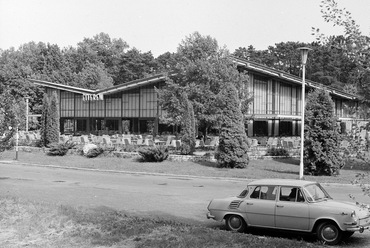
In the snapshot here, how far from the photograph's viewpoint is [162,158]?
28.9 meters

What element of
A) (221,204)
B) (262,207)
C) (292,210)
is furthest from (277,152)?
(292,210)

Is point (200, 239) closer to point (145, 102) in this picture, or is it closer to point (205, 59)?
point (205, 59)

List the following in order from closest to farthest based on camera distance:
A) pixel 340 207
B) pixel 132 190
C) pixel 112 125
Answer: pixel 340 207 < pixel 132 190 < pixel 112 125

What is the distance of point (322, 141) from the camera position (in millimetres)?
23734

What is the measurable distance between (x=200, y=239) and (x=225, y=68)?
28879mm

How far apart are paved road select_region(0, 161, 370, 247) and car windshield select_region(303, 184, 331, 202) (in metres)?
1.29

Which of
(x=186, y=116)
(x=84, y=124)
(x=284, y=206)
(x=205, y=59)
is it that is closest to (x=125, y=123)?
(x=84, y=124)

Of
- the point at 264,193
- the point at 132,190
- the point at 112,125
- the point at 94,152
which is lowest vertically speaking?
the point at 132,190

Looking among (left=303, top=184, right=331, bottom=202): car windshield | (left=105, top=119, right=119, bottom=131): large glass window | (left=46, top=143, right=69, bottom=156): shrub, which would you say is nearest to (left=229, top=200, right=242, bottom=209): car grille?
(left=303, top=184, right=331, bottom=202): car windshield

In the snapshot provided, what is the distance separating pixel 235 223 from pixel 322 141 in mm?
14035

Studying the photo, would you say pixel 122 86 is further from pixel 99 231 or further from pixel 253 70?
pixel 99 231

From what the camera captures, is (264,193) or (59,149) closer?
(264,193)

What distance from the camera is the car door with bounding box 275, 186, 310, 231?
10320 mm

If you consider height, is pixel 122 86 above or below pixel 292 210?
above
